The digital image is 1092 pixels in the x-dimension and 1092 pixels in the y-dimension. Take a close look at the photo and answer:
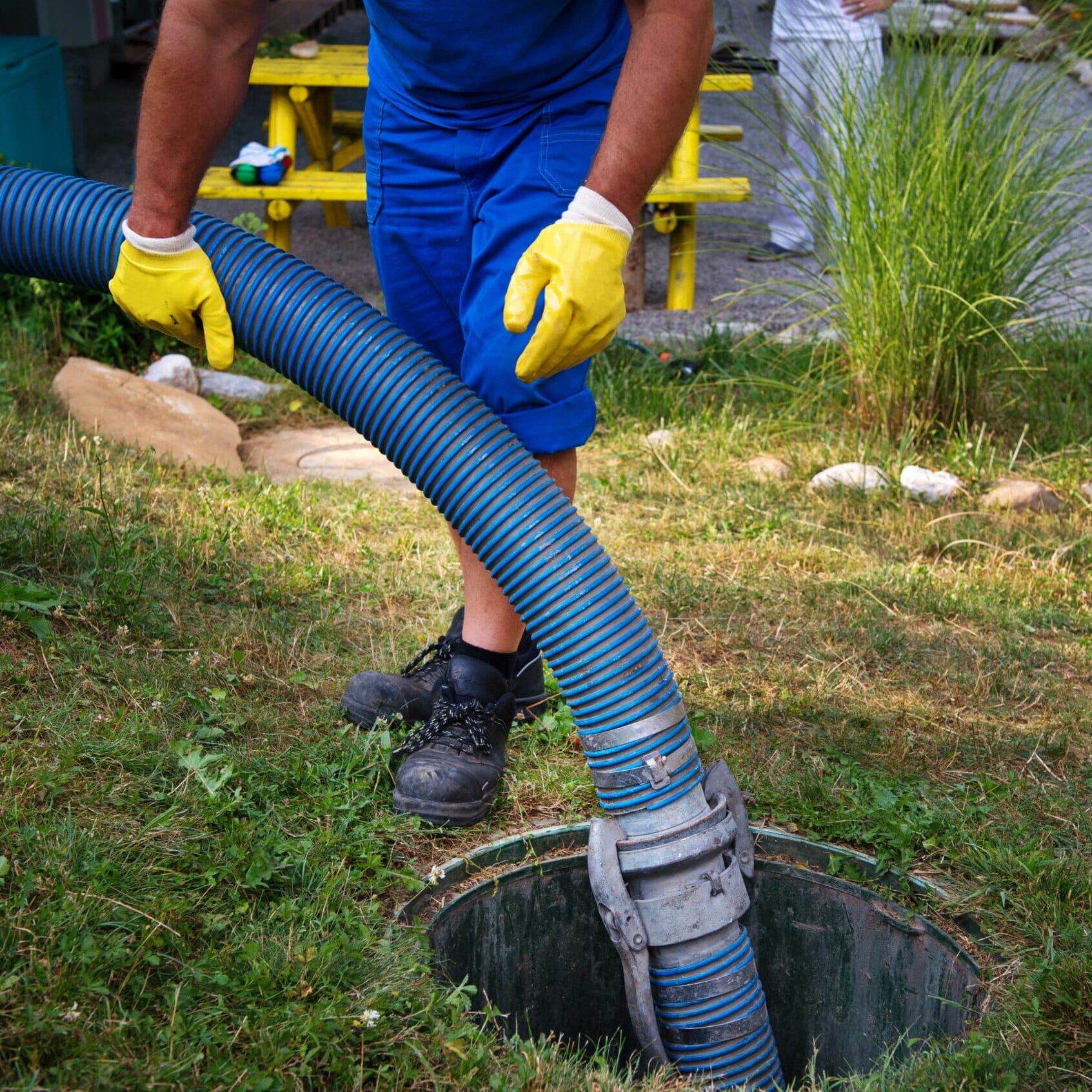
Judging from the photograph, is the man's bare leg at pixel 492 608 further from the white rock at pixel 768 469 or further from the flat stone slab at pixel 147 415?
the white rock at pixel 768 469

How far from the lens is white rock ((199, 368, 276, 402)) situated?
13.9ft

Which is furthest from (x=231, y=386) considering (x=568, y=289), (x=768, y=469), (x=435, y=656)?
(x=568, y=289)

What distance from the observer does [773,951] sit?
2.13m

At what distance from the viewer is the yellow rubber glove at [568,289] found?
5.71 feet

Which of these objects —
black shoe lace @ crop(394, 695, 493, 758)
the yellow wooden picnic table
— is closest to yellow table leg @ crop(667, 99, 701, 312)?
the yellow wooden picnic table

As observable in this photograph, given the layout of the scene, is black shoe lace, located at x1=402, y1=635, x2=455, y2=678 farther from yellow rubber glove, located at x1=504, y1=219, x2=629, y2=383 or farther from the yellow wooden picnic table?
the yellow wooden picnic table

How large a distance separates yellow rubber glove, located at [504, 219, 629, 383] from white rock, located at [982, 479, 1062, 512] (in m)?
2.03

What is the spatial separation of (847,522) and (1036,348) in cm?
125

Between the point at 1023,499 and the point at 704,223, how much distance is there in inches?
139

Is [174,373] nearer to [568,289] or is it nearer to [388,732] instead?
[388,732]

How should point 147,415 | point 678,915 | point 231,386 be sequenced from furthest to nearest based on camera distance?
point 231,386, point 147,415, point 678,915

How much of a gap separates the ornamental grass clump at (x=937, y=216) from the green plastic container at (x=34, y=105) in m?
3.12

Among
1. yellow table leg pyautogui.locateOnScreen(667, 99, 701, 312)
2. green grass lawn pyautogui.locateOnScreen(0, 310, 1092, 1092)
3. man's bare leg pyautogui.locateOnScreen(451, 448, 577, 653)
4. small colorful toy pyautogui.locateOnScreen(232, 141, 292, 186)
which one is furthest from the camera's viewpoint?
yellow table leg pyautogui.locateOnScreen(667, 99, 701, 312)

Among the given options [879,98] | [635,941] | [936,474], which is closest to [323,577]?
[635,941]
